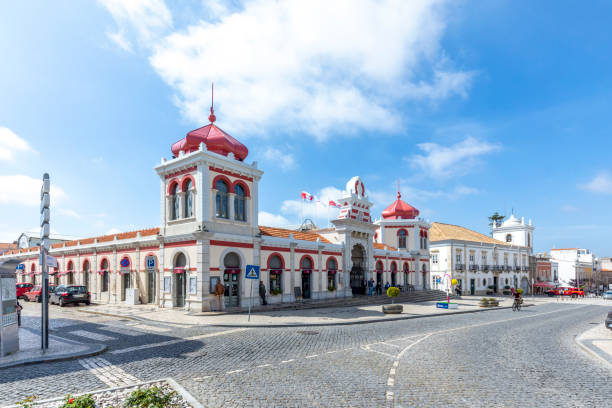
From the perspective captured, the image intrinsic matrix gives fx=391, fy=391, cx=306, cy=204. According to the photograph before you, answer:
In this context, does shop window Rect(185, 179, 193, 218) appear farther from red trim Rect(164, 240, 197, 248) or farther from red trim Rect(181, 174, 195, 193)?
red trim Rect(164, 240, 197, 248)

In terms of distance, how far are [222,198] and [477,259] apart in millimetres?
44212

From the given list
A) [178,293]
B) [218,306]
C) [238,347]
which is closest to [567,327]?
[238,347]

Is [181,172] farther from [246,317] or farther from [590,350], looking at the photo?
[590,350]

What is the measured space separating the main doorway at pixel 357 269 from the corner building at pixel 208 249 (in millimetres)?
1785

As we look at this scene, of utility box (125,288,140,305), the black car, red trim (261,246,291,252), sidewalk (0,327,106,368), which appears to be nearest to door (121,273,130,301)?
utility box (125,288,140,305)

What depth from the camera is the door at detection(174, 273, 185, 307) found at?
75.7ft

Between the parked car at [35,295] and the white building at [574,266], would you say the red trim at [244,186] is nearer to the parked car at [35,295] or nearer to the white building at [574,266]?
the parked car at [35,295]

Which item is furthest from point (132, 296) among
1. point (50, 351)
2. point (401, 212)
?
point (401, 212)

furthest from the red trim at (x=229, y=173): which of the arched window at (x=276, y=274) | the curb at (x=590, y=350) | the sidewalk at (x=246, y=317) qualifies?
the curb at (x=590, y=350)

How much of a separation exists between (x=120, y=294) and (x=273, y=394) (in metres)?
22.9

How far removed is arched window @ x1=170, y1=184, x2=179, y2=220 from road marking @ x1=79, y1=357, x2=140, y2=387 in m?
14.5

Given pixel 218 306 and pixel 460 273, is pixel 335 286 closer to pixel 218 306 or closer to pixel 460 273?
pixel 218 306

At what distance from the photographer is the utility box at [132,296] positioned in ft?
82.1

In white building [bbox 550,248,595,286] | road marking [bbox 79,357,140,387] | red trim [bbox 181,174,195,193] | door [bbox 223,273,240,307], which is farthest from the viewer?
white building [bbox 550,248,595,286]
